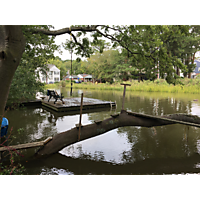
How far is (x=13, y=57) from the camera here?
371 centimetres

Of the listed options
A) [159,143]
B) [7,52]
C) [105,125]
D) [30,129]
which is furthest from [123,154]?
[30,129]

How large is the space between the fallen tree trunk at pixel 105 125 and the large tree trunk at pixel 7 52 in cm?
200

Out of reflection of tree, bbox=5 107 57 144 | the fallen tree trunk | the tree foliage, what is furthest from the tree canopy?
reflection of tree, bbox=5 107 57 144

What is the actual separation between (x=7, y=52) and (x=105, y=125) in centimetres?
339

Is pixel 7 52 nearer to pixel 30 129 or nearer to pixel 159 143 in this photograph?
pixel 30 129

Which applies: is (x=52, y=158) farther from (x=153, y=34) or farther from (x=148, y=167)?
(x=153, y=34)

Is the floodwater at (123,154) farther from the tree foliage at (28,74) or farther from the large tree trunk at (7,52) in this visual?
the tree foliage at (28,74)

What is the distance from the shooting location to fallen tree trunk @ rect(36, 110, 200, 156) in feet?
17.4

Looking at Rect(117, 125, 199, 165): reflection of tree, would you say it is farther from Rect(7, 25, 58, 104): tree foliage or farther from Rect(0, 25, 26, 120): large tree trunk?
Rect(7, 25, 58, 104): tree foliage

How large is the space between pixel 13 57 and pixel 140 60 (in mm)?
5087

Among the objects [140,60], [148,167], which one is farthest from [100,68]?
[148,167]

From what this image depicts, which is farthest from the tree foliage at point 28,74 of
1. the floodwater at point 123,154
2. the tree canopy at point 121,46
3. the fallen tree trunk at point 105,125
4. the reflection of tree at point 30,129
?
the fallen tree trunk at point 105,125

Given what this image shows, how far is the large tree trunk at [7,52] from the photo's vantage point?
142 inches

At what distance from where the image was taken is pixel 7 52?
3611mm
